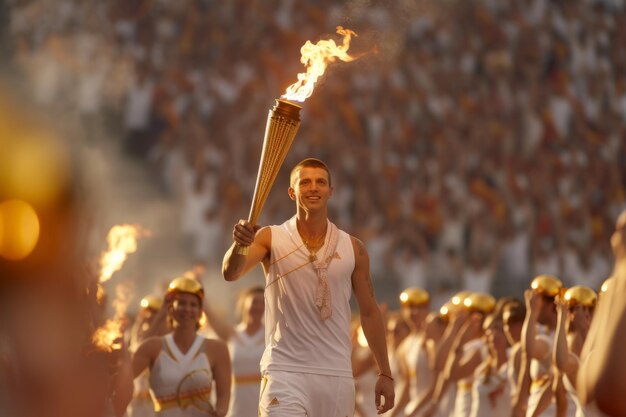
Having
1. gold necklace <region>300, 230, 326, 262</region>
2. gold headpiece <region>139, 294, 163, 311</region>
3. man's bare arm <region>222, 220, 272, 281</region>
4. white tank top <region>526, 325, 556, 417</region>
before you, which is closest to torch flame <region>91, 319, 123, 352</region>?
man's bare arm <region>222, 220, 272, 281</region>

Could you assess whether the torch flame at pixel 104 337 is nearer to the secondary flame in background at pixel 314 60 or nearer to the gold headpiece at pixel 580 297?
the secondary flame in background at pixel 314 60

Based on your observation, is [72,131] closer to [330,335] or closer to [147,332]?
[330,335]

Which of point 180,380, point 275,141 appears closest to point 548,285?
point 180,380

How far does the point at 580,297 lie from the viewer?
7.62 m

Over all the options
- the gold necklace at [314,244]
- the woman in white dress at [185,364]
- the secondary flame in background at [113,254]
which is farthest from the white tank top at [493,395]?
the secondary flame in background at [113,254]

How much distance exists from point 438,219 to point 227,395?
1874 centimetres

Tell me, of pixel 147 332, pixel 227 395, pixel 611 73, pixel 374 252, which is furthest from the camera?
pixel 611 73

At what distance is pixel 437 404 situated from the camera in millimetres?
10781

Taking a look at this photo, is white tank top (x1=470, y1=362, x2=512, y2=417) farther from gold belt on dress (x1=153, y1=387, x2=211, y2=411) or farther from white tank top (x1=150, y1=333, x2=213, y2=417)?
gold belt on dress (x1=153, y1=387, x2=211, y2=411)

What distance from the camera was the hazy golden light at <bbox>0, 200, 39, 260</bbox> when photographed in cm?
96

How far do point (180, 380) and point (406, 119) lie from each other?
68.1ft

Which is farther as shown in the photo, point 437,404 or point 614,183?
point 614,183

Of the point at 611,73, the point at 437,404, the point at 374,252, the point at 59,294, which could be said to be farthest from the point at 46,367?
the point at 611,73

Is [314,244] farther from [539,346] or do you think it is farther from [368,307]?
[539,346]
